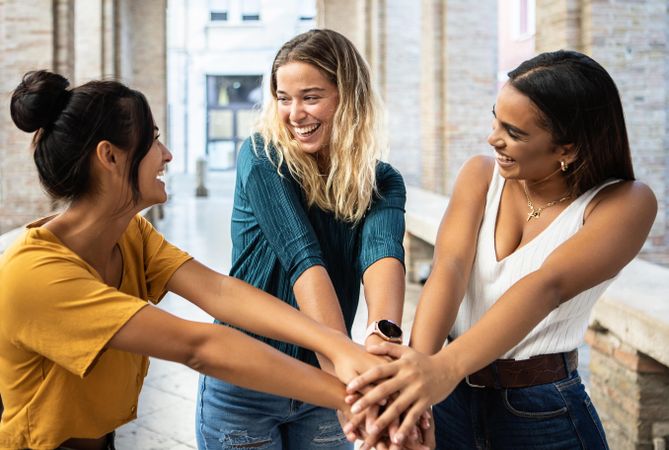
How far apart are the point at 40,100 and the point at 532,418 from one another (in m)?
1.30

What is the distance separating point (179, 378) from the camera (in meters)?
6.18

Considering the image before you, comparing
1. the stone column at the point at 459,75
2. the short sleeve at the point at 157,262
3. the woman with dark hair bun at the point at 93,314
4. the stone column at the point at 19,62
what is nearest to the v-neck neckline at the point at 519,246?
the woman with dark hair bun at the point at 93,314

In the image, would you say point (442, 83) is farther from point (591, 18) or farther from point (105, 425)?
point (105, 425)

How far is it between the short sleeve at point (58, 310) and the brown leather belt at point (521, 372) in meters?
0.82

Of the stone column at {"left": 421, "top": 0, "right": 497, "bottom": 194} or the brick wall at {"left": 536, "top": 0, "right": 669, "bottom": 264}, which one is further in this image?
the stone column at {"left": 421, "top": 0, "right": 497, "bottom": 194}

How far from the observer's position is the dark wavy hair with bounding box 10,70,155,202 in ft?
6.17

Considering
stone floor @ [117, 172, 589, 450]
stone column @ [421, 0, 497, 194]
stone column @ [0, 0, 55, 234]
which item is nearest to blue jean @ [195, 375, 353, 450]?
stone floor @ [117, 172, 589, 450]

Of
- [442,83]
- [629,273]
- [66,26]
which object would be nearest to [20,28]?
[66,26]

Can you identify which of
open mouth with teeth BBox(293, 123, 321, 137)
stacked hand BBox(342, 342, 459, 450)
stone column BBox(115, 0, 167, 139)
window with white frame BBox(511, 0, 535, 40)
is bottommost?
stacked hand BBox(342, 342, 459, 450)

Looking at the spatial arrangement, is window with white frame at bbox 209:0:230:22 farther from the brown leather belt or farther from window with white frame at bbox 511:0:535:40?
the brown leather belt

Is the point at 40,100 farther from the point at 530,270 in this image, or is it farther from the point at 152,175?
the point at 530,270

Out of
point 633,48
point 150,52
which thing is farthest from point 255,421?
point 150,52

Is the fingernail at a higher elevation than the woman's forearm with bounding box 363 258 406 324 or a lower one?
lower

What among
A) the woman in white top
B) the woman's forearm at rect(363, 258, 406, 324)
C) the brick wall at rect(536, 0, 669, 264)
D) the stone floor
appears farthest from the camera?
the brick wall at rect(536, 0, 669, 264)
